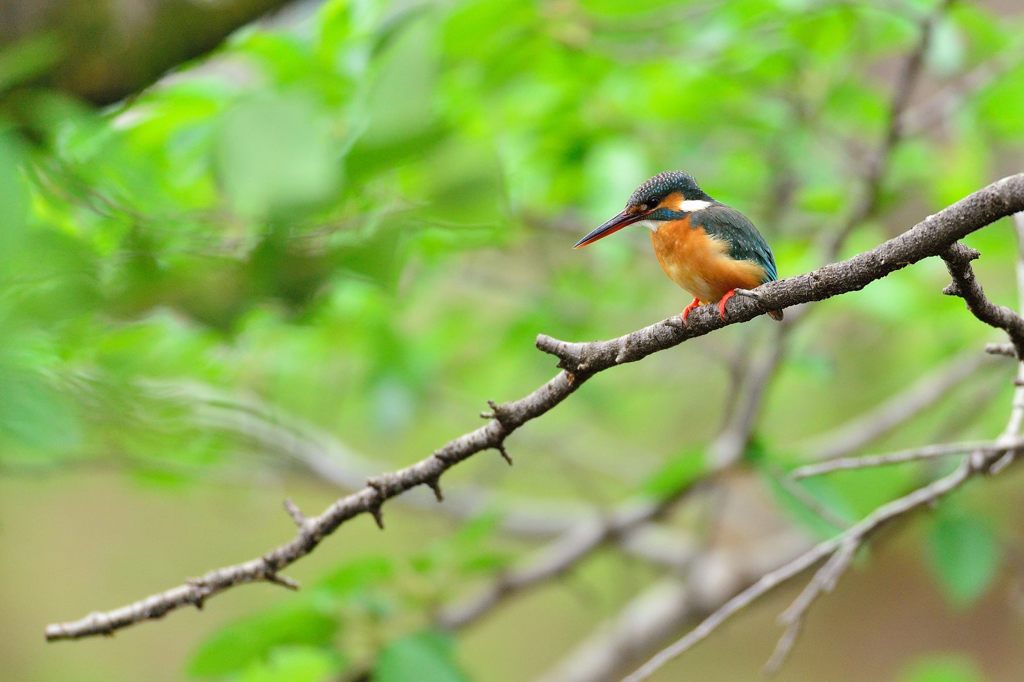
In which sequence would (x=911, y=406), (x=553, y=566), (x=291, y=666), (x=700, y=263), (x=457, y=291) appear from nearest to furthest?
(x=700, y=263)
(x=291, y=666)
(x=553, y=566)
(x=911, y=406)
(x=457, y=291)

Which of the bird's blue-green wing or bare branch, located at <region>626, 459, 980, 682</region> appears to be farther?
bare branch, located at <region>626, 459, 980, 682</region>

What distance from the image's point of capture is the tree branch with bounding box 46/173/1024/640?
1.28ft

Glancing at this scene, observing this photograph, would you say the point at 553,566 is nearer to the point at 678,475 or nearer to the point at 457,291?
the point at 678,475

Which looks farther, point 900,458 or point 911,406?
point 911,406

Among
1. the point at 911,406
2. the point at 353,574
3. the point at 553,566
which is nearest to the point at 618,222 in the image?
the point at 353,574

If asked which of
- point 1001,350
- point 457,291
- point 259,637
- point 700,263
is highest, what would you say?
point 457,291

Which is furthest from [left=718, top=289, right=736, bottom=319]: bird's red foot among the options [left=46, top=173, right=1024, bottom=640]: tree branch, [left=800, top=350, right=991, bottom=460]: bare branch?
[left=800, top=350, right=991, bottom=460]: bare branch

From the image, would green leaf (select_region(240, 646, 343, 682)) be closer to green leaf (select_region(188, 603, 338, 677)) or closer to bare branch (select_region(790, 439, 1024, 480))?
green leaf (select_region(188, 603, 338, 677))

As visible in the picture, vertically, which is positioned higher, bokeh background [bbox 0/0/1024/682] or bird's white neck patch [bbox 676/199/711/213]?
bokeh background [bbox 0/0/1024/682]

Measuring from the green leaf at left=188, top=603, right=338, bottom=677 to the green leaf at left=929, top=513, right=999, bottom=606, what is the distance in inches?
26.1

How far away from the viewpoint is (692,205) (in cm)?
61

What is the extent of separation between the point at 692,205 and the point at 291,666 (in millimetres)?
573

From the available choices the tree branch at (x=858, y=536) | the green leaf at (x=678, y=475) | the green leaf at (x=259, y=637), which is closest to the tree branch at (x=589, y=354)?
the tree branch at (x=858, y=536)

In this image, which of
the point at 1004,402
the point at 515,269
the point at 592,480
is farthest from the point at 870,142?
the point at 592,480
